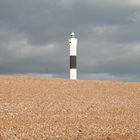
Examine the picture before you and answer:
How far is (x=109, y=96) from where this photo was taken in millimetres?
33812

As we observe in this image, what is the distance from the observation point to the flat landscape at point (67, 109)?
18625 mm

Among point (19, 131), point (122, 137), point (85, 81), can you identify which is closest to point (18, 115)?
point (19, 131)

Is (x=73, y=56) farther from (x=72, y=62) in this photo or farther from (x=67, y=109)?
(x=67, y=109)

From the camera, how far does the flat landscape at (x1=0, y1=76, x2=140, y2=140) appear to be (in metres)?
18.6

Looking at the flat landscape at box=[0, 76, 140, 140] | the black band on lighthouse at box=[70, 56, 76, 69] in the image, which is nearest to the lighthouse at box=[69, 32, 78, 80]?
A: the black band on lighthouse at box=[70, 56, 76, 69]

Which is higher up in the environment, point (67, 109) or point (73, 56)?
point (73, 56)

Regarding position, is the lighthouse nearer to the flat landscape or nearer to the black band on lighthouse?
the black band on lighthouse

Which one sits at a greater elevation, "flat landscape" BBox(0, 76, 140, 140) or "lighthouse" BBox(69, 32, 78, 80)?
"lighthouse" BBox(69, 32, 78, 80)

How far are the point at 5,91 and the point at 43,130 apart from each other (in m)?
14.4

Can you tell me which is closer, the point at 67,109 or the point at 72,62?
the point at 67,109

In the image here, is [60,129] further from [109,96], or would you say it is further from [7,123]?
[109,96]

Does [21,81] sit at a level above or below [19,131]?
above

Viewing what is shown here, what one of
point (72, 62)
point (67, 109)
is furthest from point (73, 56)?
point (67, 109)

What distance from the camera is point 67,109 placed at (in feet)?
85.9
